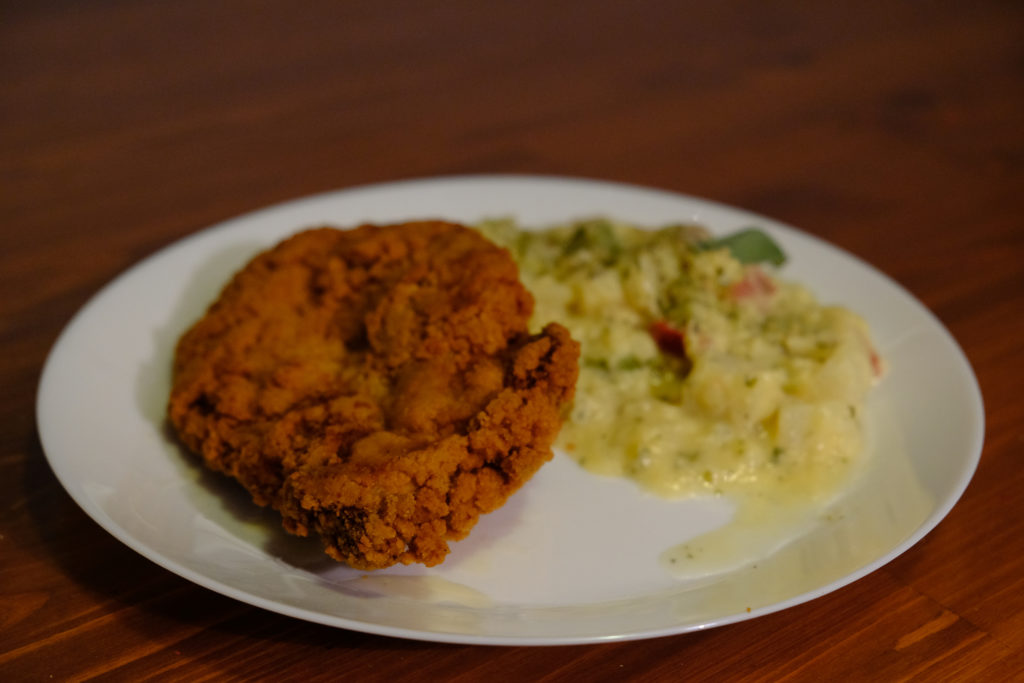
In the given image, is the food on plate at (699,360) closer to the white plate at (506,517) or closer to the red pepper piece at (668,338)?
the red pepper piece at (668,338)

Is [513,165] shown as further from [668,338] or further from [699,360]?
[699,360]

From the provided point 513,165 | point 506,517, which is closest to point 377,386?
point 506,517

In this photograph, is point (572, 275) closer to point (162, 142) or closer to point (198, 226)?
point (198, 226)

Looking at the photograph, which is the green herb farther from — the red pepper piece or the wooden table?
the wooden table

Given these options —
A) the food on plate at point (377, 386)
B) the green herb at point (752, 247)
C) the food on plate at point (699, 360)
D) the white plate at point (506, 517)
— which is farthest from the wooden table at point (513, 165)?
the green herb at point (752, 247)

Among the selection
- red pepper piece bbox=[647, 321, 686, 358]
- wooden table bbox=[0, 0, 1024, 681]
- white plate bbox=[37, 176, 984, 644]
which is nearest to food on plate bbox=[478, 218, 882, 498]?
red pepper piece bbox=[647, 321, 686, 358]

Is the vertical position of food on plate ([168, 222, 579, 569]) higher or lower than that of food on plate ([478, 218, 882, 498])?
higher
